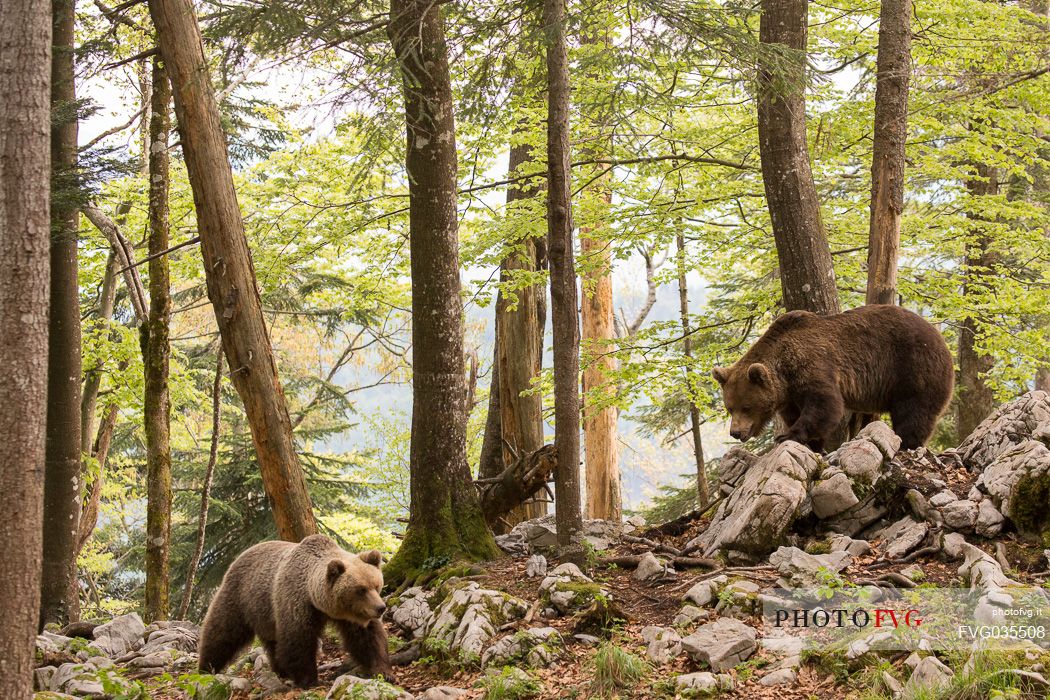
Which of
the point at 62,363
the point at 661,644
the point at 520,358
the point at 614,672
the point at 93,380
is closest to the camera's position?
the point at 614,672

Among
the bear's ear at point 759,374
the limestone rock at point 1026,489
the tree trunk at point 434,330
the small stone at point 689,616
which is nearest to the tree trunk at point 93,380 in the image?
the tree trunk at point 434,330

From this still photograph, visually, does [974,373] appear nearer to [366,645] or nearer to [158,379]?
[366,645]

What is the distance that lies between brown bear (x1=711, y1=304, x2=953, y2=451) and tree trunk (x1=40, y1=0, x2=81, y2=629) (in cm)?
812

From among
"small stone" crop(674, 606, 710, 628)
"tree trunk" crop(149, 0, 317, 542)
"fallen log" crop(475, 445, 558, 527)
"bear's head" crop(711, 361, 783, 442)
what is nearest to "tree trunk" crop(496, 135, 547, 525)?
"fallen log" crop(475, 445, 558, 527)

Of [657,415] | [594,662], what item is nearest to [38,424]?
[594,662]

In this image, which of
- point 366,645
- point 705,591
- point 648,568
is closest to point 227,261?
point 366,645

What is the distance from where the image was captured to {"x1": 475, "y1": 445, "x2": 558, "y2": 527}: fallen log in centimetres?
874

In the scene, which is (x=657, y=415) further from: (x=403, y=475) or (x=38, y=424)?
(x=38, y=424)

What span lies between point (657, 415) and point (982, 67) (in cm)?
977

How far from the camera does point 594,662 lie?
5.36m

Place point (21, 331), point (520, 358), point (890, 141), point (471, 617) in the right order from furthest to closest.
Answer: point (520, 358)
point (890, 141)
point (471, 617)
point (21, 331)

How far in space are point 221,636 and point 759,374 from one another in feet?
17.6

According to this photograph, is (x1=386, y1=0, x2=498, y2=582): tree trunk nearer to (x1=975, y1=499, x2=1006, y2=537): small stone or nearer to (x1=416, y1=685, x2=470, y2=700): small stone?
(x1=416, y1=685, x2=470, y2=700): small stone

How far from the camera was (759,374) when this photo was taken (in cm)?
795
